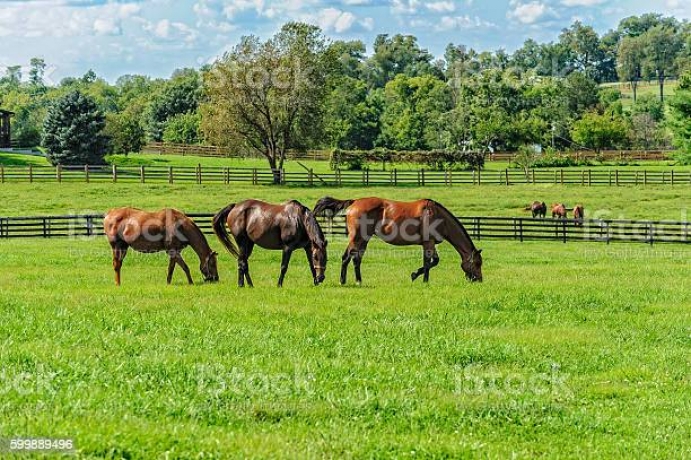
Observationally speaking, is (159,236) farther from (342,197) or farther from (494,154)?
(494,154)

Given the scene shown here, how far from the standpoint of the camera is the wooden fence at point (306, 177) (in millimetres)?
50719

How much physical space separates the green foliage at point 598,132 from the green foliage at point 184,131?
39.1 meters

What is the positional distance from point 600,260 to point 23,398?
19.2 m

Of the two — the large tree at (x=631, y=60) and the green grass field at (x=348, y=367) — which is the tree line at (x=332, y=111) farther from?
the large tree at (x=631, y=60)

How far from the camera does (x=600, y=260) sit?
23875mm

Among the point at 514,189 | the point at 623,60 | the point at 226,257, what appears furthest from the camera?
the point at 623,60

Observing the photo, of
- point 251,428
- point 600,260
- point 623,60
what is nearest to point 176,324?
point 251,428

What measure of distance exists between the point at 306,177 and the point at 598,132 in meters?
43.4

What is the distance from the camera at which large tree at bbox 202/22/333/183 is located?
54.5 metres

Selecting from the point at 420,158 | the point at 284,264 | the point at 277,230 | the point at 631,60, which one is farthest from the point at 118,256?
the point at 631,60

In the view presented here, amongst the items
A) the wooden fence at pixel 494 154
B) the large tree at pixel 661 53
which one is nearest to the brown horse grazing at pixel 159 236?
the wooden fence at pixel 494 154

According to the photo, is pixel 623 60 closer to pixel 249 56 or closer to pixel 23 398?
pixel 249 56

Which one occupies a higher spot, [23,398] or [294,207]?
[294,207]

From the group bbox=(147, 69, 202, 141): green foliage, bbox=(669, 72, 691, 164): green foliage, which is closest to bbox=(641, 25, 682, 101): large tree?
bbox=(147, 69, 202, 141): green foliage
